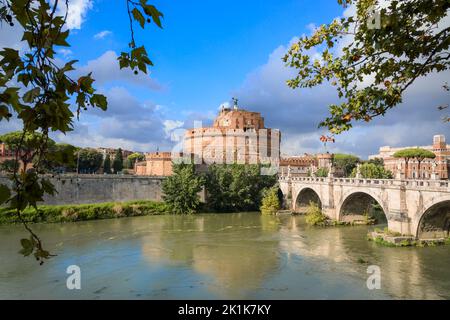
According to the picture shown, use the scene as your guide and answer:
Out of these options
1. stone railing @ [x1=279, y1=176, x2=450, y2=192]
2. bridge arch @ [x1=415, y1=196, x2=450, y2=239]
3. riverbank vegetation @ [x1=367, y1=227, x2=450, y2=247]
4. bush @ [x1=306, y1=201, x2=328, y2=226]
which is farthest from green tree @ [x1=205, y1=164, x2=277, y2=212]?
bridge arch @ [x1=415, y1=196, x2=450, y2=239]

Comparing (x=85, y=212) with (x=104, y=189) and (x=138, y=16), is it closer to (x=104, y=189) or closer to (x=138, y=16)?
(x=104, y=189)

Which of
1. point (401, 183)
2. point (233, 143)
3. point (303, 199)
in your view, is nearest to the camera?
point (401, 183)

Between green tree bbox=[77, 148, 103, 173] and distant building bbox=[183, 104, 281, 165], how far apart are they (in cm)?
1347

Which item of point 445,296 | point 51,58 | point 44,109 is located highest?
point 51,58

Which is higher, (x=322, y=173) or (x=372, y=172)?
(x=322, y=173)

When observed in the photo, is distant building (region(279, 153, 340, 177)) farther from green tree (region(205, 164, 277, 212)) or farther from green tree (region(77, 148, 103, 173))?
green tree (region(77, 148, 103, 173))

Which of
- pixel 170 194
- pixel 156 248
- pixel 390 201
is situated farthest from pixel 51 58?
pixel 170 194

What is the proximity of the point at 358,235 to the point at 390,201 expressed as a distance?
3.16 metres

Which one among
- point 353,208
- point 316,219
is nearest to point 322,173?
point 353,208

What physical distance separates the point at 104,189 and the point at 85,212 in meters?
6.99

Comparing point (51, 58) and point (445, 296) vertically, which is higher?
point (51, 58)

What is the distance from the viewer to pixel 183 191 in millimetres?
33750
